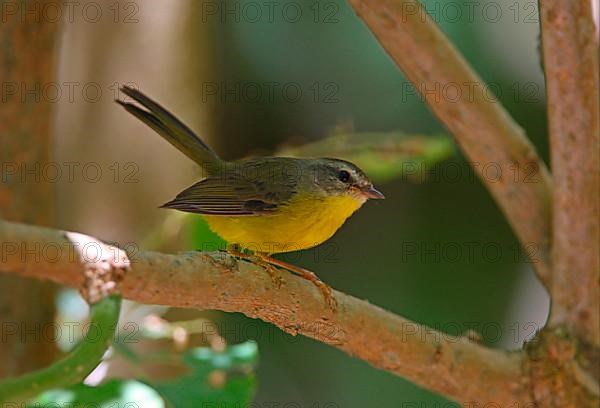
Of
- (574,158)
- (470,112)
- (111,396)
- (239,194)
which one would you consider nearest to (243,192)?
(239,194)

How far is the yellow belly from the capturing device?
241cm

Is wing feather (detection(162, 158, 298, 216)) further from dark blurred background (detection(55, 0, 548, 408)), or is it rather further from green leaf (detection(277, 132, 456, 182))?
dark blurred background (detection(55, 0, 548, 408))

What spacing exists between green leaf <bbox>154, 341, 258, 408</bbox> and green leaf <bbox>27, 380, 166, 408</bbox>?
0.41 feet

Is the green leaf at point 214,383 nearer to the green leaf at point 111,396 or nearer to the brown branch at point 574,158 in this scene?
the green leaf at point 111,396

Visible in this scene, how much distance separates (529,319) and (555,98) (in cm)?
251

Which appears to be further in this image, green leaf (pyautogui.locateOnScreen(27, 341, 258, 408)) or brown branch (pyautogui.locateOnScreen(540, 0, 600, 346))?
brown branch (pyautogui.locateOnScreen(540, 0, 600, 346))

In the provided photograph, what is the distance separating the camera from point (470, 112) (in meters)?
2.37

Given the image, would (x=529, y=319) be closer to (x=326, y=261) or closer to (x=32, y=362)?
(x=326, y=261)

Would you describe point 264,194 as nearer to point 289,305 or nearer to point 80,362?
point 289,305

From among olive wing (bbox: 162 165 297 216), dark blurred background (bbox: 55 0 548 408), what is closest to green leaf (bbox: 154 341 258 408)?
olive wing (bbox: 162 165 297 216)

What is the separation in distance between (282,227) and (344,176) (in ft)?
1.10

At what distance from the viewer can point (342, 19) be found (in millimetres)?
5543

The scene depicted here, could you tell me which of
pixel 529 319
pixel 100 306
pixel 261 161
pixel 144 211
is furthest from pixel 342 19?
pixel 100 306

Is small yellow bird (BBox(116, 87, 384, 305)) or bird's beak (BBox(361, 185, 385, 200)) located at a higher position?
small yellow bird (BBox(116, 87, 384, 305))
